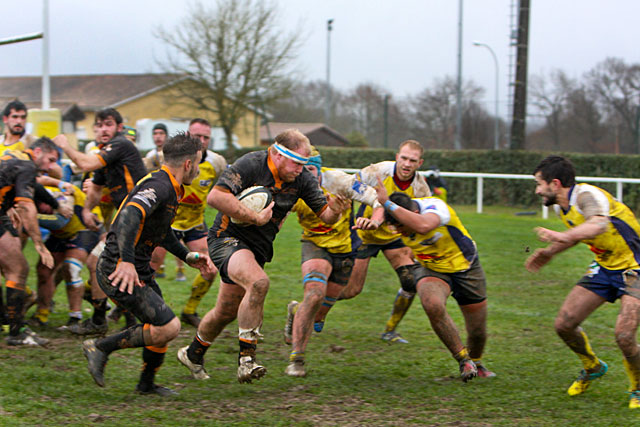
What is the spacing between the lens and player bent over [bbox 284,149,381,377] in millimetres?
6234

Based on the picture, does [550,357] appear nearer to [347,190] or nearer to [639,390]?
[639,390]

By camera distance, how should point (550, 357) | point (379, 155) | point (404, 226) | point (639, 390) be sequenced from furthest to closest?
point (379, 155) < point (550, 357) < point (404, 226) < point (639, 390)

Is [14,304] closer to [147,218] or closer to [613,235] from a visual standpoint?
[147,218]

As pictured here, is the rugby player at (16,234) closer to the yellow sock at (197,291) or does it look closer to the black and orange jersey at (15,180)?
the black and orange jersey at (15,180)

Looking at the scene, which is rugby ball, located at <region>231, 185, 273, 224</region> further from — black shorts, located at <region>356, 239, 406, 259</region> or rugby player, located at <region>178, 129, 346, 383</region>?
black shorts, located at <region>356, 239, 406, 259</region>

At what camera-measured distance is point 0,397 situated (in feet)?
16.6

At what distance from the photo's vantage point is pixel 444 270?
241 inches

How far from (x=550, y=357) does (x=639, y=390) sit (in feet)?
4.81

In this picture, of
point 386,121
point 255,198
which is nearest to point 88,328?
point 255,198

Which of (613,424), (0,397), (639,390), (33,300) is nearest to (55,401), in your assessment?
(0,397)

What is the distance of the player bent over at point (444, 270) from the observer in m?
5.92

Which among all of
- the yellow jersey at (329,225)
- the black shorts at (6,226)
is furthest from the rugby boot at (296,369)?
the black shorts at (6,226)

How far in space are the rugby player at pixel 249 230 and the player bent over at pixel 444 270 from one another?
0.62 meters

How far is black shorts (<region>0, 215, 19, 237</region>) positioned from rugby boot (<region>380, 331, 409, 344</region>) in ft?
12.6
